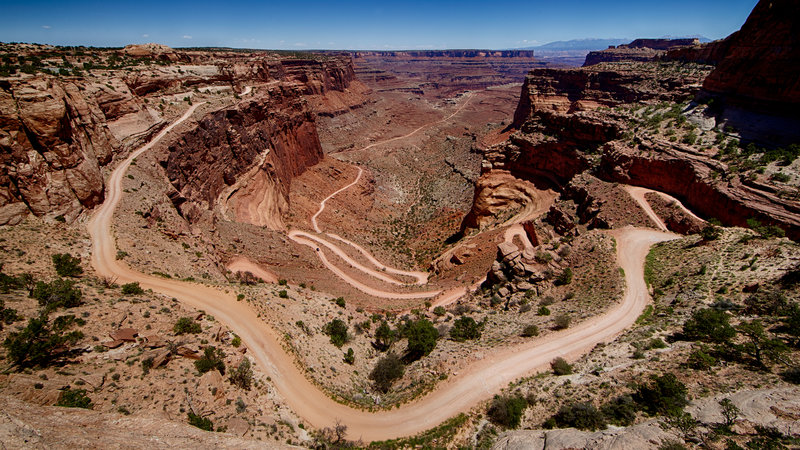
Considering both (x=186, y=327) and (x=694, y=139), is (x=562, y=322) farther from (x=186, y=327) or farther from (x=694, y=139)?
(x=694, y=139)

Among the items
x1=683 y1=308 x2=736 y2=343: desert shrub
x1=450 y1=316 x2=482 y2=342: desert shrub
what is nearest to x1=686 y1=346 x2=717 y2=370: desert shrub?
x1=683 y1=308 x2=736 y2=343: desert shrub

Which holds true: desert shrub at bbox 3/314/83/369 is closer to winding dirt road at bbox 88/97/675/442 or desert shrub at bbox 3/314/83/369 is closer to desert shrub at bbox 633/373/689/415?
winding dirt road at bbox 88/97/675/442

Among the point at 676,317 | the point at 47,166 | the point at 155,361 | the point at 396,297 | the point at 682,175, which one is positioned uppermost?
the point at 47,166

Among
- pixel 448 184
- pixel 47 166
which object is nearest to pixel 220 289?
pixel 47 166

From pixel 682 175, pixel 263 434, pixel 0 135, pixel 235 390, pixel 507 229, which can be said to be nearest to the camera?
pixel 263 434

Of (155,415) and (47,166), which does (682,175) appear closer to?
(155,415)

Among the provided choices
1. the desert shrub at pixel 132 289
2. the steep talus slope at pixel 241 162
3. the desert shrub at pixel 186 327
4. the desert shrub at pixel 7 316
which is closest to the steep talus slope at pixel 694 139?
the steep talus slope at pixel 241 162

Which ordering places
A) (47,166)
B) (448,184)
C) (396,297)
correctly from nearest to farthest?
1. (47,166)
2. (396,297)
3. (448,184)
